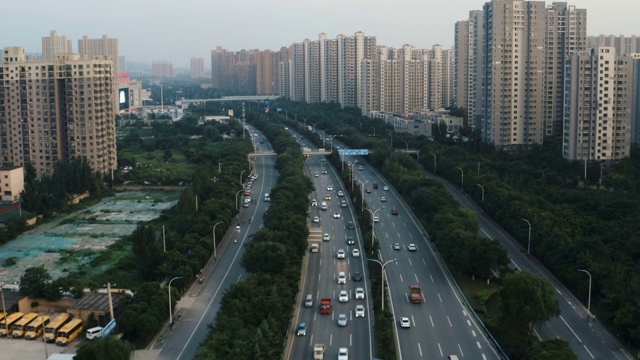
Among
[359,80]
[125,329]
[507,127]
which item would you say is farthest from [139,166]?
[359,80]

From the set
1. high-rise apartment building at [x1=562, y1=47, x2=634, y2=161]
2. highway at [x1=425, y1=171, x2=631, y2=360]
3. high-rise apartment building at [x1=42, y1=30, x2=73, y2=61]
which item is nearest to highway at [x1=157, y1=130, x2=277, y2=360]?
highway at [x1=425, y1=171, x2=631, y2=360]

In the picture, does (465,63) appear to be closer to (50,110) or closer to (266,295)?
(50,110)

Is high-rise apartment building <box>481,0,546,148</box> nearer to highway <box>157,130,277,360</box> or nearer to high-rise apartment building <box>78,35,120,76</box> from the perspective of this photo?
highway <box>157,130,277,360</box>

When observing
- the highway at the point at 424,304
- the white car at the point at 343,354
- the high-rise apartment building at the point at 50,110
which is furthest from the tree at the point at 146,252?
the high-rise apartment building at the point at 50,110

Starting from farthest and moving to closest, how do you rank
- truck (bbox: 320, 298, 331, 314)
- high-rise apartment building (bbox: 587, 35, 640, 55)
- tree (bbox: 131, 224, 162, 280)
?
high-rise apartment building (bbox: 587, 35, 640, 55) < tree (bbox: 131, 224, 162, 280) < truck (bbox: 320, 298, 331, 314)

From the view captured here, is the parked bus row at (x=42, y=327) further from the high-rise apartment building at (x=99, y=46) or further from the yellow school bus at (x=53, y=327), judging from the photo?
the high-rise apartment building at (x=99, y=46)

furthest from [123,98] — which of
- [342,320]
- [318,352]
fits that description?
[318,352]
